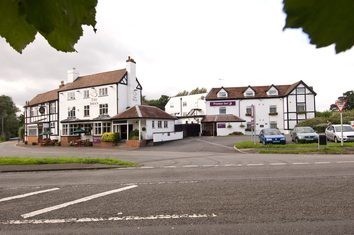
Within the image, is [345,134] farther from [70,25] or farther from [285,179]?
[70,25]

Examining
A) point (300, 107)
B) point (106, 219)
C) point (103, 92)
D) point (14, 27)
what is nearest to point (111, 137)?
point (103, 92)

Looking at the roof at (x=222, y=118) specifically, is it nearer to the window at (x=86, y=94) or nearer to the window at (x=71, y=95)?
the window at (x=86, y=94)

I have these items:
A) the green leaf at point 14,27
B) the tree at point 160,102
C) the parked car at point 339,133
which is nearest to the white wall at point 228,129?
the parked car at point 339,133

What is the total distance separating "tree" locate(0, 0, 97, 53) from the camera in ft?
1.96

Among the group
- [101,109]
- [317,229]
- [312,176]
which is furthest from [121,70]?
[317,229]

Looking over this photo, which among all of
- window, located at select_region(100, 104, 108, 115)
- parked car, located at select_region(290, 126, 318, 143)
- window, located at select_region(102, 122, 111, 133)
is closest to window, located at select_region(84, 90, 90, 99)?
window, located at select_region(100, 104, 108, 115)

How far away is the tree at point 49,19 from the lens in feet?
1.96

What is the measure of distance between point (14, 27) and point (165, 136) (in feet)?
145

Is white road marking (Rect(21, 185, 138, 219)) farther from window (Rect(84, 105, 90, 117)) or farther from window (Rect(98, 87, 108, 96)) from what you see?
window (Rect(84, 105, 90, 117))

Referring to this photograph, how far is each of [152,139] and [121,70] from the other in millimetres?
10361

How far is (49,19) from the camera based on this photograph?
0.61 meters

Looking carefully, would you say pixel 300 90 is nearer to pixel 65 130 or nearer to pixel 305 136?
pixel 305 136

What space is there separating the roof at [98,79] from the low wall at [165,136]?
26.9 feet

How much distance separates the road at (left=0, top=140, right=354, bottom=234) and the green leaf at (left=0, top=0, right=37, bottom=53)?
636 centimetres
